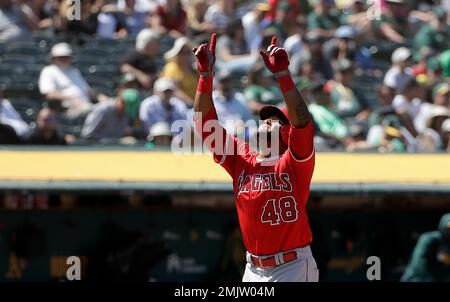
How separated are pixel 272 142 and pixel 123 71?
403 cm

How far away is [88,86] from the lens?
928cm

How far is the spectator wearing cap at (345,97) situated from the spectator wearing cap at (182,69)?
1.19 meters

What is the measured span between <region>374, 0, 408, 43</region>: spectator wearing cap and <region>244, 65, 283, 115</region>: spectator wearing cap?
193 cm

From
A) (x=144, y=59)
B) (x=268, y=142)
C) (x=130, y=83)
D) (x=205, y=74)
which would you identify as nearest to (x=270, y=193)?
(x=268, y=142)

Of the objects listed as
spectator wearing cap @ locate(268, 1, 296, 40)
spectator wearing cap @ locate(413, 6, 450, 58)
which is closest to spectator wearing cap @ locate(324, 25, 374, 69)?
spectator wearing cap @ locate(268, 1, 296, 40)

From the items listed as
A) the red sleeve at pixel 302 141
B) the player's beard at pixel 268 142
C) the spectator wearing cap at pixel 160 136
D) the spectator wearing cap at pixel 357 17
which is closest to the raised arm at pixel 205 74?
the player's beard at pixel 268 142

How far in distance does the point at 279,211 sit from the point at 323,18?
17.8ft

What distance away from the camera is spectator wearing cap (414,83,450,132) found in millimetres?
9602

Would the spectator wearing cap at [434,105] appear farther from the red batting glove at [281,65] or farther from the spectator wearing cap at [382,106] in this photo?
the red batting glove at [281,65]

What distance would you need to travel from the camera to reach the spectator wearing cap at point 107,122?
8.68 meters

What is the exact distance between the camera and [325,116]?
925cm

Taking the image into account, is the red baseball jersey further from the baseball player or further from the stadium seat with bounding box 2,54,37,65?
the stadium seat with bounding box 2,54,37,65
